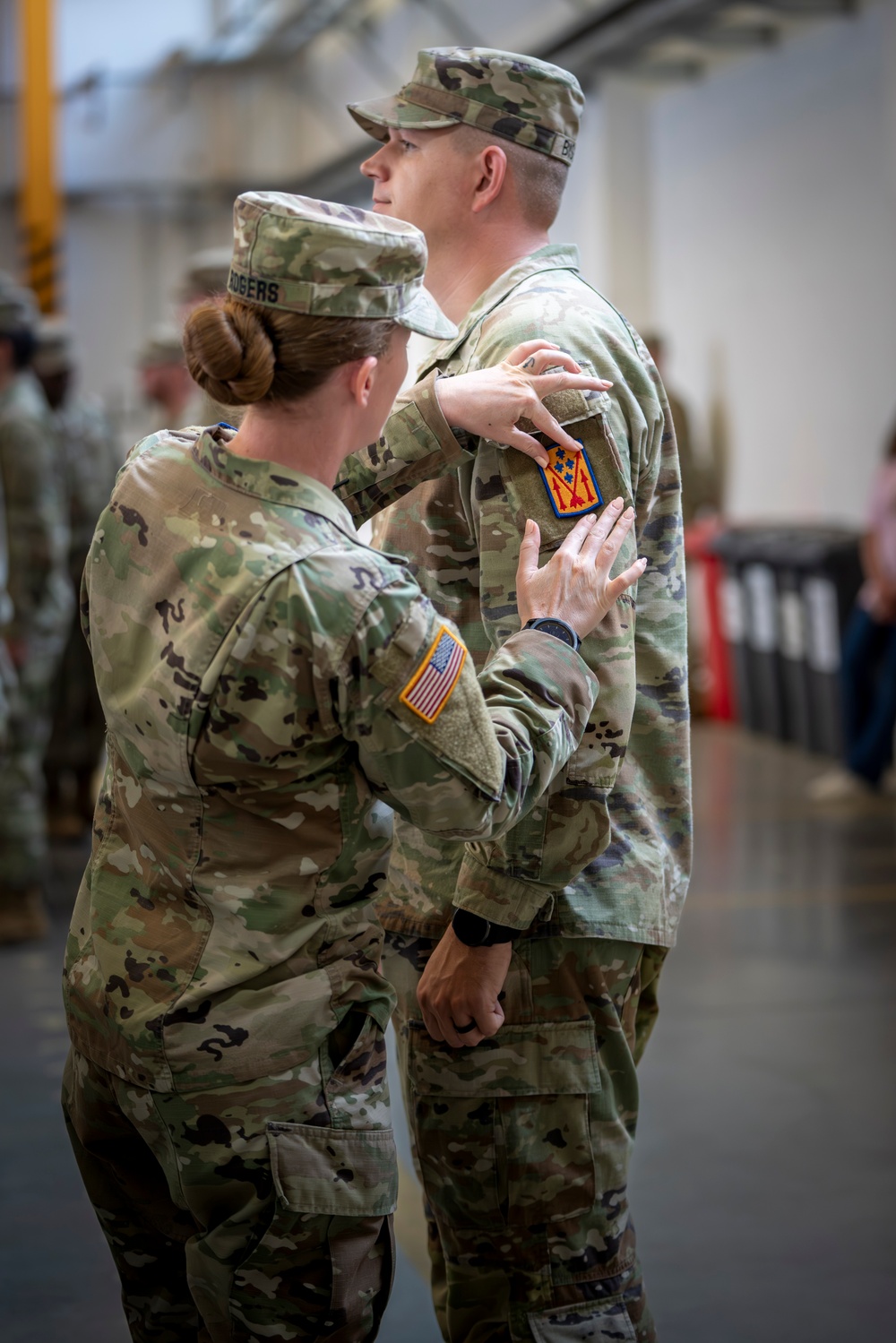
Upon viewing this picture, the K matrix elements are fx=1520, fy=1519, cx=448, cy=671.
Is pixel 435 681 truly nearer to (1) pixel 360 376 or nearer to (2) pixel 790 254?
(1) pixel 360 376

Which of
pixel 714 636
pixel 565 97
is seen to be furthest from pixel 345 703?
pixel 714 636

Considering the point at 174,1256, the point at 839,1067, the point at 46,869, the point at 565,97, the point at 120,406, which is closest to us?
the point at 174,1256

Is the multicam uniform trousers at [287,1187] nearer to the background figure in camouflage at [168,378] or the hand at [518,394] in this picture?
the hand at [518,394]

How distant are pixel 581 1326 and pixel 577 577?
91 cm

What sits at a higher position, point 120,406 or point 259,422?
point 259,422

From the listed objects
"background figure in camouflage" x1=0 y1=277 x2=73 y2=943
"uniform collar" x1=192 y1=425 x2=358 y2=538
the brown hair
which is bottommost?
"background figure in camouflage" x1=0 y1=277 x2=73 y2=943

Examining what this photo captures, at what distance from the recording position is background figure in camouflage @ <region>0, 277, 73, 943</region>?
187 inches

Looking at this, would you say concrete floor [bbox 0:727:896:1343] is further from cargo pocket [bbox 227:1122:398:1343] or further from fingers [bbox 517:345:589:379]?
fingers [bbox 517:345:589:379]

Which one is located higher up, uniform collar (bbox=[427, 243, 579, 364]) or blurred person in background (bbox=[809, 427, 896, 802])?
uniform collar (bbox=[427, 243, 579, 364])

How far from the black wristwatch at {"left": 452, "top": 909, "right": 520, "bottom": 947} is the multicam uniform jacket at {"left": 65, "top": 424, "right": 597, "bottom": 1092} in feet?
0.58

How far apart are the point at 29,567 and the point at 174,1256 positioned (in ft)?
11.9

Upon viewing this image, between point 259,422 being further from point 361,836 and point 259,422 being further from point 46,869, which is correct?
point 46,869

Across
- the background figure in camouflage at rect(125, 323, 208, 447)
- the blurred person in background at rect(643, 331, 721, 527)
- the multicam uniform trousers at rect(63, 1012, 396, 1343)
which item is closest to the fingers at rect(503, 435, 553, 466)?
the multicam uniform trousers at rect(63, 1012, 396, 1343)

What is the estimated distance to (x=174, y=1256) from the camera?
5.49ft
